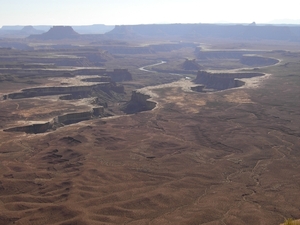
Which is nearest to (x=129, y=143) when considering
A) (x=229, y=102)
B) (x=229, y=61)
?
(x=229, y=102)

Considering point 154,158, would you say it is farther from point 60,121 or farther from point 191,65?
point 191,65

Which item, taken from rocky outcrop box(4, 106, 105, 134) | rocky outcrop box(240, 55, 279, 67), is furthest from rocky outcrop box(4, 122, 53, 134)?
rocky outcrop box(240, 55, 279, 67)

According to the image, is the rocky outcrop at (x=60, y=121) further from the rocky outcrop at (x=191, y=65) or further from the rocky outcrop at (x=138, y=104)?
the rocky outcrop at (x=191, y=65)

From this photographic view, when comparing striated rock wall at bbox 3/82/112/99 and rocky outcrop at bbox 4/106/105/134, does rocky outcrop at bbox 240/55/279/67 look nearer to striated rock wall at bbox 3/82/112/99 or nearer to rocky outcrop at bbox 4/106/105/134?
striated rock wall at bbox 3/82/112/99

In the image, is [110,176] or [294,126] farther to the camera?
[294,126]

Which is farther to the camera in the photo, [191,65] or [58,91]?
[191,65]

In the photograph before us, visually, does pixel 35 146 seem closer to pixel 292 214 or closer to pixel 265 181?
pixel 265 181

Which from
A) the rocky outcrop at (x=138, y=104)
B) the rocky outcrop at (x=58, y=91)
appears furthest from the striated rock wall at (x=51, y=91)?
the rocky outcrop at (x=138, y=104)

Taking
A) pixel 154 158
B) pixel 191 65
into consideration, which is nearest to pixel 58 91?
pixel 154 158
